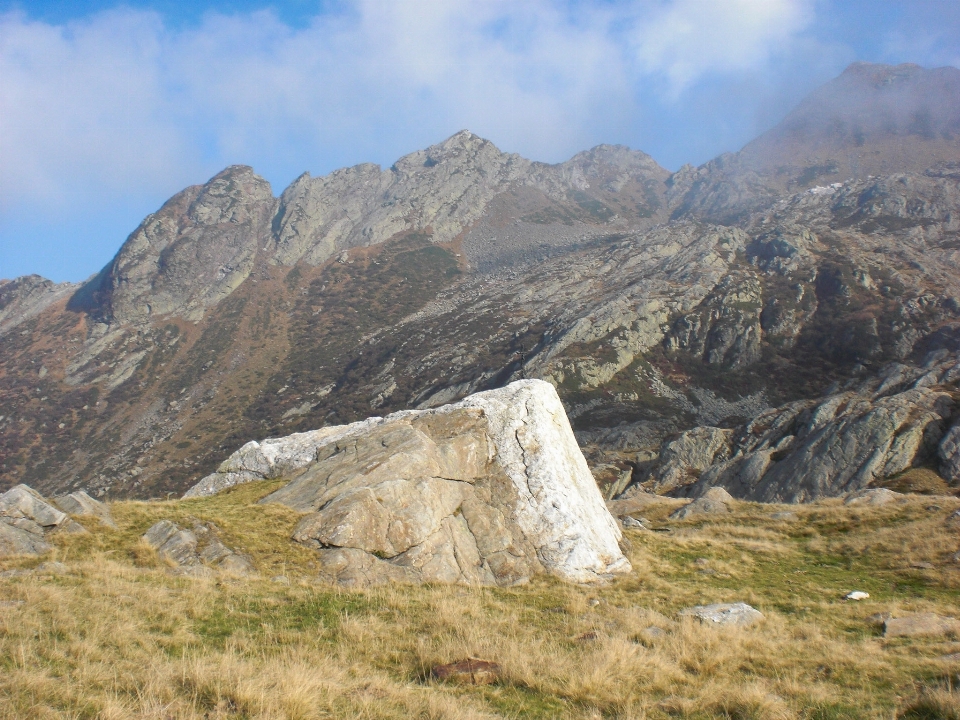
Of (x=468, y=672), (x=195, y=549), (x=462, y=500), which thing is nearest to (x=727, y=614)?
(x=468, y=672)

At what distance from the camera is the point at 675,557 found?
71.1 ft

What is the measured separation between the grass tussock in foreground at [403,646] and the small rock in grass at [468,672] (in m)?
0.19

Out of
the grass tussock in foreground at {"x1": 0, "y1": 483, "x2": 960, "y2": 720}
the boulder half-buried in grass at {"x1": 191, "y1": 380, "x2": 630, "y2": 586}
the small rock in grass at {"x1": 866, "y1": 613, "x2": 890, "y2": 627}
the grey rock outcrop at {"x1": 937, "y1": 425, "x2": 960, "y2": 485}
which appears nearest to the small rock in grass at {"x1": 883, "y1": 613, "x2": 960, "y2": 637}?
the small rock in grass at {"x1": 866, "y1": 613, "x2": 890, "y2": 627}

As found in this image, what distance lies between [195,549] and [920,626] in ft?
58.5

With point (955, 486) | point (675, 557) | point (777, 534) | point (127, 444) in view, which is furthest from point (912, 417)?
point (127, 444)

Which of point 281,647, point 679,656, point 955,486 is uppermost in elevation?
point 281,647

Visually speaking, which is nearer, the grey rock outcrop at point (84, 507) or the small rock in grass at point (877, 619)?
the small rock in grass at point (877, 619)

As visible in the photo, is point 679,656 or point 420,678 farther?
point 679,656

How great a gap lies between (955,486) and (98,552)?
6341 centimetres

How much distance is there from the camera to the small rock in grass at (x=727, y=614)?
42.7 ft

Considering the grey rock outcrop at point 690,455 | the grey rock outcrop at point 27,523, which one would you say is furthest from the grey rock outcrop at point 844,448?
the grey rock outcrop at point 27,523

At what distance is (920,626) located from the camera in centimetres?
1252

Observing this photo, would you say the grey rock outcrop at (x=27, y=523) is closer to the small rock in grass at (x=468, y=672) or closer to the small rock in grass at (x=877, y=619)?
the small rock in grass at (x=468, y=672)

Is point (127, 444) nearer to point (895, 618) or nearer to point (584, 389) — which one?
point (584, 389)
